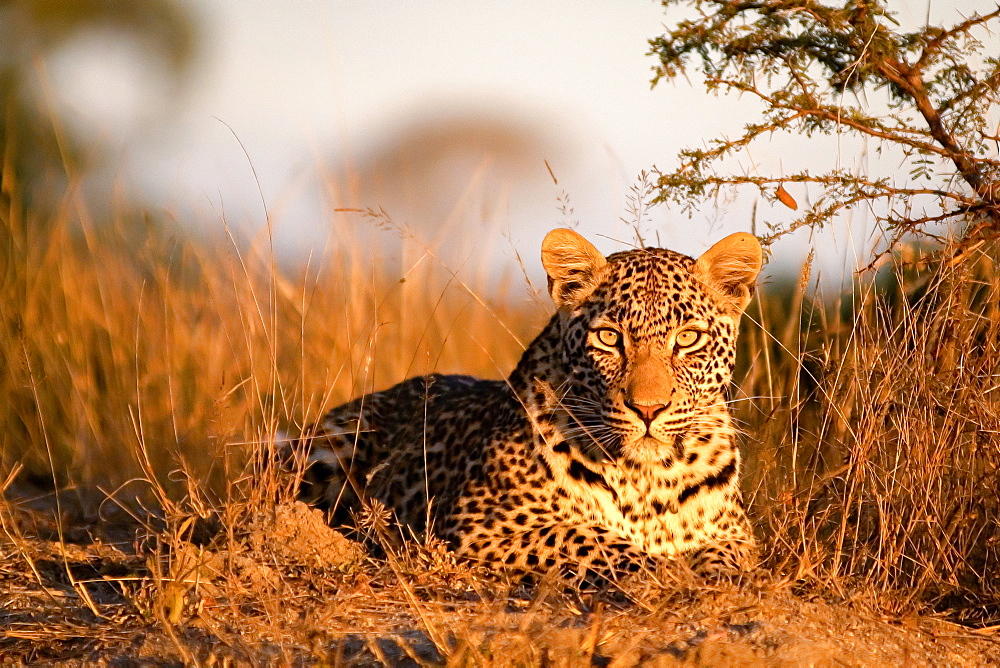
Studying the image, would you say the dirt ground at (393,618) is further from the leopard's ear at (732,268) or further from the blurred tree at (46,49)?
the blurred tree at (46,49)

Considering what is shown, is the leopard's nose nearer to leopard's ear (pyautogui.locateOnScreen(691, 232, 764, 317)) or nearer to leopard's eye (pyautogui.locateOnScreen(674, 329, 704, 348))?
leopard's eye (pyautogui.locateOnScreen(674, 329, 704, 348))

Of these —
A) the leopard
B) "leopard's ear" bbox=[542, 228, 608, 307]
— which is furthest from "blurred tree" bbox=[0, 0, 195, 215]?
the leopard

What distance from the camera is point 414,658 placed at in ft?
11.8

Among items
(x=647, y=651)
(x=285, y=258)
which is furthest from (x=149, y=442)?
(x=647, y=651)

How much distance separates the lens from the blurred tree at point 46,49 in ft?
31.6

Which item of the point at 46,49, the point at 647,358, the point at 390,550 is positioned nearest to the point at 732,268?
the point at 647,358

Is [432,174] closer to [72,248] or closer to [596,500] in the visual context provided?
[72,248]

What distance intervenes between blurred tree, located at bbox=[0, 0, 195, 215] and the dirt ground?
3786mm

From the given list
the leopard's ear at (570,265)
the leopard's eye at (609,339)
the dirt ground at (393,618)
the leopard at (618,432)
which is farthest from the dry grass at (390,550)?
the leopard's eye at (609,339)

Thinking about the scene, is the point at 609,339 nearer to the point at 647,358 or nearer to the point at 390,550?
the point at 647,358

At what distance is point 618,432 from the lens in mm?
4949

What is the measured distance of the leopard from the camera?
4930mm

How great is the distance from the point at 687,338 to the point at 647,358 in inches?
9.6

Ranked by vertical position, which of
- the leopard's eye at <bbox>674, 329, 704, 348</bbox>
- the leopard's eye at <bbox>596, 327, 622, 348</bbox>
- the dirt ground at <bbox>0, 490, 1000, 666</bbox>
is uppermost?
the leopard's eye at <bbox>674, 329, 704, 348</bbox>
